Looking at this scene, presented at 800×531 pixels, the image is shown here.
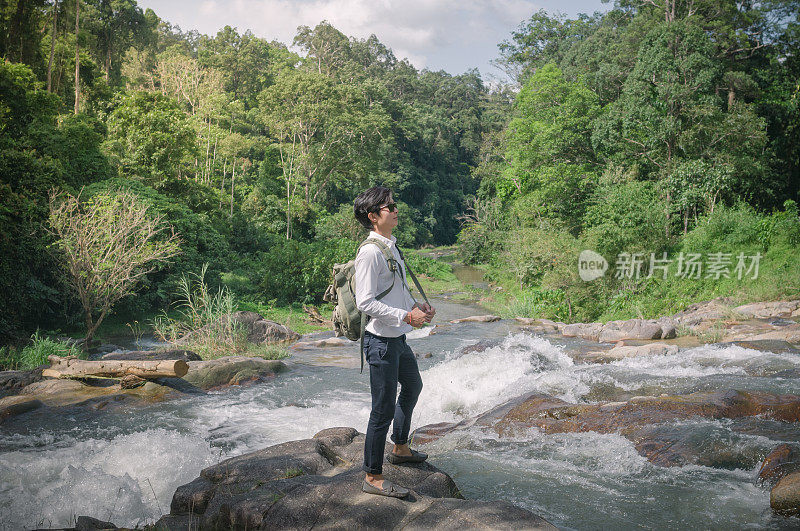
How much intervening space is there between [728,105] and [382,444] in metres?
24.2

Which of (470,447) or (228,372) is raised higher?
(470,447)

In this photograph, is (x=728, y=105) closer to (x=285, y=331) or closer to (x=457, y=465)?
(x=285, y=331)

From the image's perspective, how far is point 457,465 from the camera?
5.65 meters

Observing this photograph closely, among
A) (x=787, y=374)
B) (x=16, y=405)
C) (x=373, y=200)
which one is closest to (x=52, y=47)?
(x=16, y=405)

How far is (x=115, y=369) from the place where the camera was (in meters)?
9.30

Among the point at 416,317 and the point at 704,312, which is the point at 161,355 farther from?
the point at 704,312

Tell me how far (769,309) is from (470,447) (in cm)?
1243

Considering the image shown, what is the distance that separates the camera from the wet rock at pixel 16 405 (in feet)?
25.1

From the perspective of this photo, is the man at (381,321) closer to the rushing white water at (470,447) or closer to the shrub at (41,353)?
the rushing white water at (470,447)

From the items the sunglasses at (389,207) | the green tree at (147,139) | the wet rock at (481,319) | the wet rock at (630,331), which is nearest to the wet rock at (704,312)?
the wet rock at (630,331)

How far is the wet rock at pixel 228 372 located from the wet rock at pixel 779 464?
7.82m

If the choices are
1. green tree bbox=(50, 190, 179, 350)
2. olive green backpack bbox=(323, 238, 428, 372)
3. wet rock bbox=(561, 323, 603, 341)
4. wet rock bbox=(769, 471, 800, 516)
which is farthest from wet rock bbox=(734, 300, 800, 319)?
green tree bbox=(50, 190, 179, 350)

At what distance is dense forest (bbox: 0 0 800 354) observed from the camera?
50.8 ft

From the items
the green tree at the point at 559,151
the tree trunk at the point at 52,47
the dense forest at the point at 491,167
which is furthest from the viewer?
the green tree at the point at 559,151
